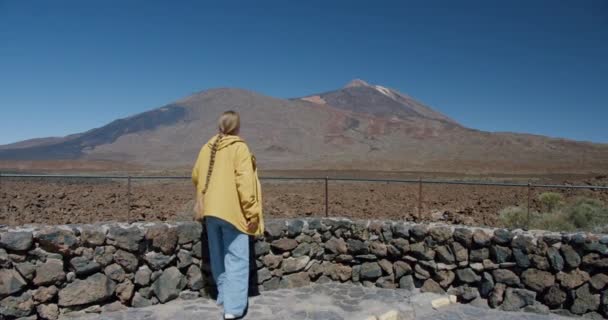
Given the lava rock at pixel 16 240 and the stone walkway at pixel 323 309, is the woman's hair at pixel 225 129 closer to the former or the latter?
the stone walkway at pixel 323 309

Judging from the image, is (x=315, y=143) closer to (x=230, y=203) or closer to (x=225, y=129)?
(x=225, y=129)

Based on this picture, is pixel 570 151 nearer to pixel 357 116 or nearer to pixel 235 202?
pixel 357 116

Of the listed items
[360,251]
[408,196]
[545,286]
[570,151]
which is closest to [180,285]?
[360,251]

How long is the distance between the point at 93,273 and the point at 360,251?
3161mm

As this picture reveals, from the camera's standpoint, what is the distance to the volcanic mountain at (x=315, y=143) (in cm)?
5612

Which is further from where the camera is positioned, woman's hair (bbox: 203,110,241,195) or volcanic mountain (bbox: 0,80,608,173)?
volcanic mountain (bbox: 0,80,608,173)

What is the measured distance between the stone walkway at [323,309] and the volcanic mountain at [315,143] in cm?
4156

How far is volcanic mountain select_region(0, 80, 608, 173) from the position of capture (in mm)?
56125

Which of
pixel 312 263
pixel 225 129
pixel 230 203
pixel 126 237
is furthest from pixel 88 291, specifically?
pixel 312 263

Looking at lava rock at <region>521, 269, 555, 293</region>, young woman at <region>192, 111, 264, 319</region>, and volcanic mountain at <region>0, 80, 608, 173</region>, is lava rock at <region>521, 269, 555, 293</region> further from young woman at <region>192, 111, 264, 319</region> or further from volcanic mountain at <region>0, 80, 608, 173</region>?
volcanic mountain at <region>0, 80, 608, 173</region>

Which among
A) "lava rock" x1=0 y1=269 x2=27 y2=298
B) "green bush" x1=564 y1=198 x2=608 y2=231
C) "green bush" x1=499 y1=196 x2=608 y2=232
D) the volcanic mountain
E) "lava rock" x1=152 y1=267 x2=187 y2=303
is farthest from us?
the volcanic mountain

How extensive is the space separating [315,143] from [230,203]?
78462mm

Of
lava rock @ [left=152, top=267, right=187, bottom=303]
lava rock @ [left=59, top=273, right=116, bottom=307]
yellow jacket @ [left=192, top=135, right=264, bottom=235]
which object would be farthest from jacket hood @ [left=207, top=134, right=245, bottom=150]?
lava rock @ [left=59, top=273, right=116, bottom=307]

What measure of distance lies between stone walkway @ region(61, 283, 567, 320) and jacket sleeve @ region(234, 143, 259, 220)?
1102 mm
